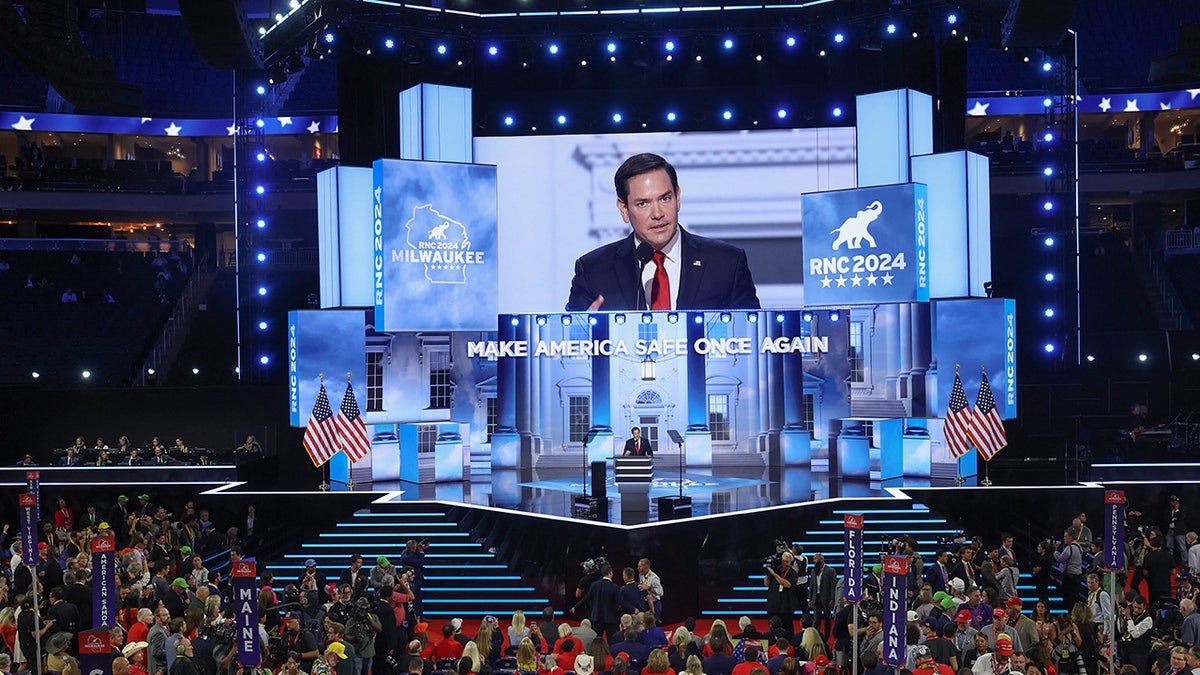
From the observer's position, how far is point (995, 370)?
27.1m

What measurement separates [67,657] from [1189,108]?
4563 centimetres

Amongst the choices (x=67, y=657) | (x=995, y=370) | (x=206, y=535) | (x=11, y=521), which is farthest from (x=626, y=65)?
(x=67, y=657)

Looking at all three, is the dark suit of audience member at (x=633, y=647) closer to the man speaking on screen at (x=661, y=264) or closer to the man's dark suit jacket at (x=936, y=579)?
the man's dark suit jacket at (x=936, y=579)

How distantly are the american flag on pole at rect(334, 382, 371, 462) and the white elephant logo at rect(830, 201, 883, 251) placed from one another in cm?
1086

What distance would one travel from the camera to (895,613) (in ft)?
36.9

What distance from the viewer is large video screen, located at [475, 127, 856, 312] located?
94.8 ft

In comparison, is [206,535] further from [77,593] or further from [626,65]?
[626,65]

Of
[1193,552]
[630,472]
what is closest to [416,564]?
[630,472]

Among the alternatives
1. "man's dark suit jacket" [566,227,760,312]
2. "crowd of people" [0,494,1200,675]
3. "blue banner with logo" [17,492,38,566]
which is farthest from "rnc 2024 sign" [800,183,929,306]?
"blue banner with logo" [17,492,38,566]

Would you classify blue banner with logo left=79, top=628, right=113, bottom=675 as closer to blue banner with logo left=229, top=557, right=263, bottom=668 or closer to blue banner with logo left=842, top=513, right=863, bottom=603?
blue banner with logo left=229, top=557, right=263, bottom=668

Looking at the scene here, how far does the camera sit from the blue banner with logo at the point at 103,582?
13.6m

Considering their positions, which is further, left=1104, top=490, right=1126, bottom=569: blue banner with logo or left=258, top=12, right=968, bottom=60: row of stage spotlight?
left=258, top=12, right=968, bottom=60: row of stage spotlight

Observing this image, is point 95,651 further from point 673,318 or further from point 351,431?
point 673,318

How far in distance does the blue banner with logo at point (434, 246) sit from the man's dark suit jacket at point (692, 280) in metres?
2.45
